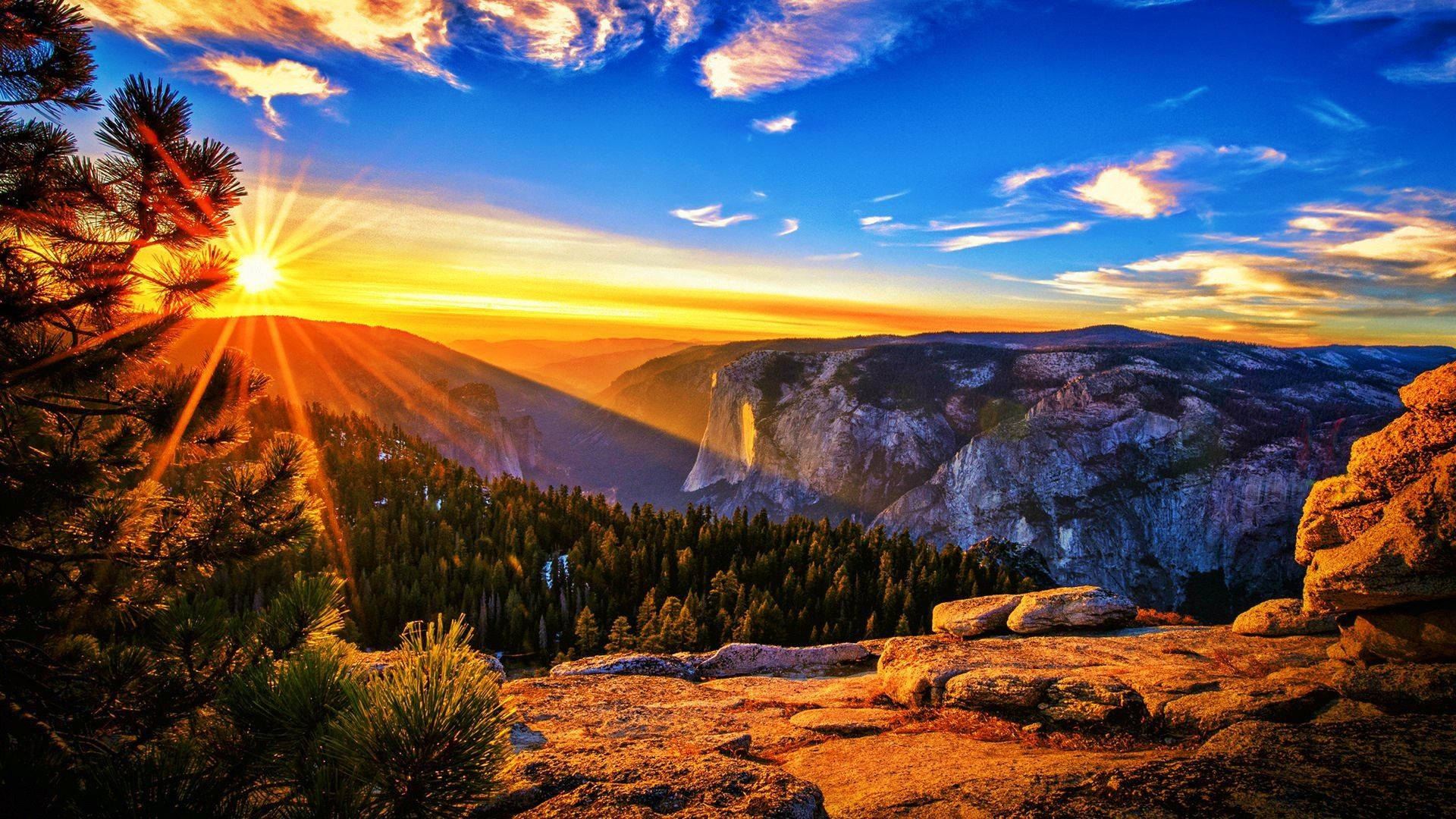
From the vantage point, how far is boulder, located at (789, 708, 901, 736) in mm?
13062

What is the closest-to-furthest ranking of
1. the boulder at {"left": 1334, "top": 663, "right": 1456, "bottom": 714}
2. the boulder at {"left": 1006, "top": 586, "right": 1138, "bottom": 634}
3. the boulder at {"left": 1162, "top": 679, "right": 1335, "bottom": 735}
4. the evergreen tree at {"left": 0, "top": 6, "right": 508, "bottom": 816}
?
the evergreen tree at {"left": 0, "top": 6, "right": 508, "bottom": 816}, the boulder at {"left": 1334, "top": 663, "right": 1456, "bottom": 714}, the boulder at {"left": 1162, "top": 679, "right": 1335, "bottom": 735}, the boulder at {"left": 1006, "top": 586, "right": 1138, "bottom": 634}

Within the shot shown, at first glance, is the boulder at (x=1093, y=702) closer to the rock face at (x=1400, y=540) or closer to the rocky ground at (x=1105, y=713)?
the rocky ground at (x=1105, y=713)

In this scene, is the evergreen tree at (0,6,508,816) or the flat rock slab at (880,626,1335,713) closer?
the evergreen tree at (0,6,508,816)

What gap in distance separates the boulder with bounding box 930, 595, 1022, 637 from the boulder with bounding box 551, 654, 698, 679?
1281cm

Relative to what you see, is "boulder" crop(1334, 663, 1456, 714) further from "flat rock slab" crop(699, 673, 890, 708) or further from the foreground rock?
"flat rock slab" crop(699, 673, 890, 708)

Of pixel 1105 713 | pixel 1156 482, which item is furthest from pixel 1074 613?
pixel 1156 482

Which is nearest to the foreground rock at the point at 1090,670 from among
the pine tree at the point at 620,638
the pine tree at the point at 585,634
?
the pine tree at the point at 620,638

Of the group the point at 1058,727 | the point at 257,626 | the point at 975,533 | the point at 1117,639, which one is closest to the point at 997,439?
the point at 975,533

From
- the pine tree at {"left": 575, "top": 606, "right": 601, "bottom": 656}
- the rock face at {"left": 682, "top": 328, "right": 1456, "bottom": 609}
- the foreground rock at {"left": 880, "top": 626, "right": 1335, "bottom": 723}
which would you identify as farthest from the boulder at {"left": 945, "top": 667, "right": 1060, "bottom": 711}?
the rock face at {"left": 682, "top": 328, "right": 1456, "bottom": 609}

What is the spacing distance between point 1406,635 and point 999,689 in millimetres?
7904

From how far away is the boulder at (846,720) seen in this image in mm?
13062

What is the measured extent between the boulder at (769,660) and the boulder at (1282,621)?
479 inches

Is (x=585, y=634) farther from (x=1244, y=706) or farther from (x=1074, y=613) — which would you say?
(x=1244, y=706)

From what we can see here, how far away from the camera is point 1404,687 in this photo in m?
9.88
